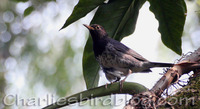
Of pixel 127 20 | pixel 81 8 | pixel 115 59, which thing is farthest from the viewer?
pixel 115 59

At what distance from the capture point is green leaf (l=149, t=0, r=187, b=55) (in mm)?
3332

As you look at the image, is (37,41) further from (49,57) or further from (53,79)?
(53,79)

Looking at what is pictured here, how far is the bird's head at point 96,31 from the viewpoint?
415 centimetres

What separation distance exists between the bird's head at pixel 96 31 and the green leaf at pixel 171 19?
950 millimetres

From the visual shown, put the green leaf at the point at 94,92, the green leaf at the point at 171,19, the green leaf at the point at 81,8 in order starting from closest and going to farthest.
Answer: the green leaf at the point at 94,92 < the green leaf at the point at 81,8 < the green leaf at the point at 171,19

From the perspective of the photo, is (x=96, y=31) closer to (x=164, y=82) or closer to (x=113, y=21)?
(x=113, y=21)

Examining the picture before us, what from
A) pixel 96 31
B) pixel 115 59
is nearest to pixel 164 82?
pixel 115 59

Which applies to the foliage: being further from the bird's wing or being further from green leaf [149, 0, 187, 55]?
the bird's wing

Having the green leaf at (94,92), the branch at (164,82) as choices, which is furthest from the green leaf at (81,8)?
the branch at (164,82)

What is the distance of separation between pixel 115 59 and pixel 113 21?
2.06 feet

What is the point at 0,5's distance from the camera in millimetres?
11078

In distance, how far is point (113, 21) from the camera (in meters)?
3.76

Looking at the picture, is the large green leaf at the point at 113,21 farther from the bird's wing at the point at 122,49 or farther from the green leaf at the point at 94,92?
the green leaf at the point at 94,92

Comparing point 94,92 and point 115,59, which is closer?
point 94,92
